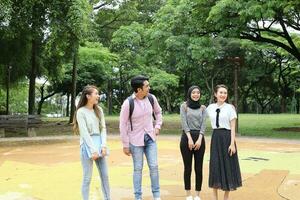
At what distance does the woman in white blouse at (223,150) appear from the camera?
6.64 m

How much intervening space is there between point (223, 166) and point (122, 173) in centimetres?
375

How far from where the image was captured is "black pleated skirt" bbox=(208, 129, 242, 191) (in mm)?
6621

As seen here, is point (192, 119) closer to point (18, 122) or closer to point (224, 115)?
point (224, 115)

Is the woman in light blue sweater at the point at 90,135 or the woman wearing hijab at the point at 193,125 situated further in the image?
the woman wearing hijab at the point at 193,125

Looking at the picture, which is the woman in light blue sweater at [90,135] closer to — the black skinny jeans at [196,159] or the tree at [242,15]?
the black skinny jeans at [196,159]

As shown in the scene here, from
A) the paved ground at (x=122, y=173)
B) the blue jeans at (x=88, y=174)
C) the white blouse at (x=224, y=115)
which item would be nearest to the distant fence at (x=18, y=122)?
the paved ground at (x=122, y=173)

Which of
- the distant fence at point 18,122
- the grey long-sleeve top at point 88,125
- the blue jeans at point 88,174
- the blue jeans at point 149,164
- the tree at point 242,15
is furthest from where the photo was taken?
the distant fence at point 18,122

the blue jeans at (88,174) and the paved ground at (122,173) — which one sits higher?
the blue jeans at (88,174)

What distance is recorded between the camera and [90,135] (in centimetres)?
652

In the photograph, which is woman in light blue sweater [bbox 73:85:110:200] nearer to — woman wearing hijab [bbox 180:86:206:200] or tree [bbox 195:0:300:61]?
woman wearing hijab [bbox 180:86:206:200]

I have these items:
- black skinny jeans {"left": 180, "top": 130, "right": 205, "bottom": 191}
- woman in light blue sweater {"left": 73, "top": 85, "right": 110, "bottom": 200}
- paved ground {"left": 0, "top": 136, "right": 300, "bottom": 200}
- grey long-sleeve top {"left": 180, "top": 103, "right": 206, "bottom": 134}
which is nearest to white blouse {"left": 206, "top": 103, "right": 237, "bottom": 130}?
grey long-sleeve top {"left": 180, "top": 103, "right": 206, "bottom": 134}

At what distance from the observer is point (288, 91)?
52.7 m

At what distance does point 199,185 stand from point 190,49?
14.5 m

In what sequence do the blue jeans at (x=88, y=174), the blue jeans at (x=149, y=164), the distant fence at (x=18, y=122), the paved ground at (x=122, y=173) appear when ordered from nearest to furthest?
1. the blue jeans at (x=88, y=174)
2. the blue jeans at (x=149, y=164)
3. the paved ground at (x=122, y=173)
4. the distant fence at (x=18, y=122)
